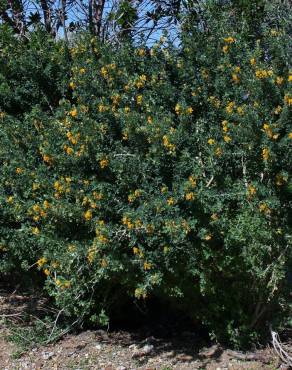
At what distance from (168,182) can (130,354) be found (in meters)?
1.43

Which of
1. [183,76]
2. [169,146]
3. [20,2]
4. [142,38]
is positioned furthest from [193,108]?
[20,2]

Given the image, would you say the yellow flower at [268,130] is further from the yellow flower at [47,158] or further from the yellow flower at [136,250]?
the yellow flower at [47,158]

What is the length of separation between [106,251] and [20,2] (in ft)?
12.7

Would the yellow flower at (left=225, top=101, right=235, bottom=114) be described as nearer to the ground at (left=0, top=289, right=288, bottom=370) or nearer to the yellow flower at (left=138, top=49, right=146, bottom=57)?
the yellow flower at (left=138, top=49, right=146, bottom=57)

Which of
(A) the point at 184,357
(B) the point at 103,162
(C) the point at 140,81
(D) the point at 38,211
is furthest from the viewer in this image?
(A) the point at 184,357

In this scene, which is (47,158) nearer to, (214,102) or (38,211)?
(38,211)

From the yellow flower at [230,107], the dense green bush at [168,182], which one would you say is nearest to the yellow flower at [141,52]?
the dense green bush at [168,182]

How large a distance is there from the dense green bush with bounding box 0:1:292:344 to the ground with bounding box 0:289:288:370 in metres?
0.19

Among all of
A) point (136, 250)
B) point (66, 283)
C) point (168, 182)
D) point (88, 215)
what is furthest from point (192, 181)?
point (66, 283)

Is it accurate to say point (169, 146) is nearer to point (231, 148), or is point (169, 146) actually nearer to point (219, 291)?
point (231, 148)

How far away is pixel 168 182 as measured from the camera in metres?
4.38

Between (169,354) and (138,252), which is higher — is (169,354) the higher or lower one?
the lower one

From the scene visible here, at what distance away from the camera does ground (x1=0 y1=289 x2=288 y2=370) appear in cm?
475

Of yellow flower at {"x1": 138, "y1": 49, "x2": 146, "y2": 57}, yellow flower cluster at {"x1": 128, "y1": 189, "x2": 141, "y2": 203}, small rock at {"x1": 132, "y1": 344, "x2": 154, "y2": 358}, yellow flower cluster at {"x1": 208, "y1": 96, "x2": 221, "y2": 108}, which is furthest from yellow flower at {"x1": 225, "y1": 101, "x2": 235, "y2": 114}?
small rock at {"x1": 132, "y1": 344, "x2": 154, "y2": 358}
